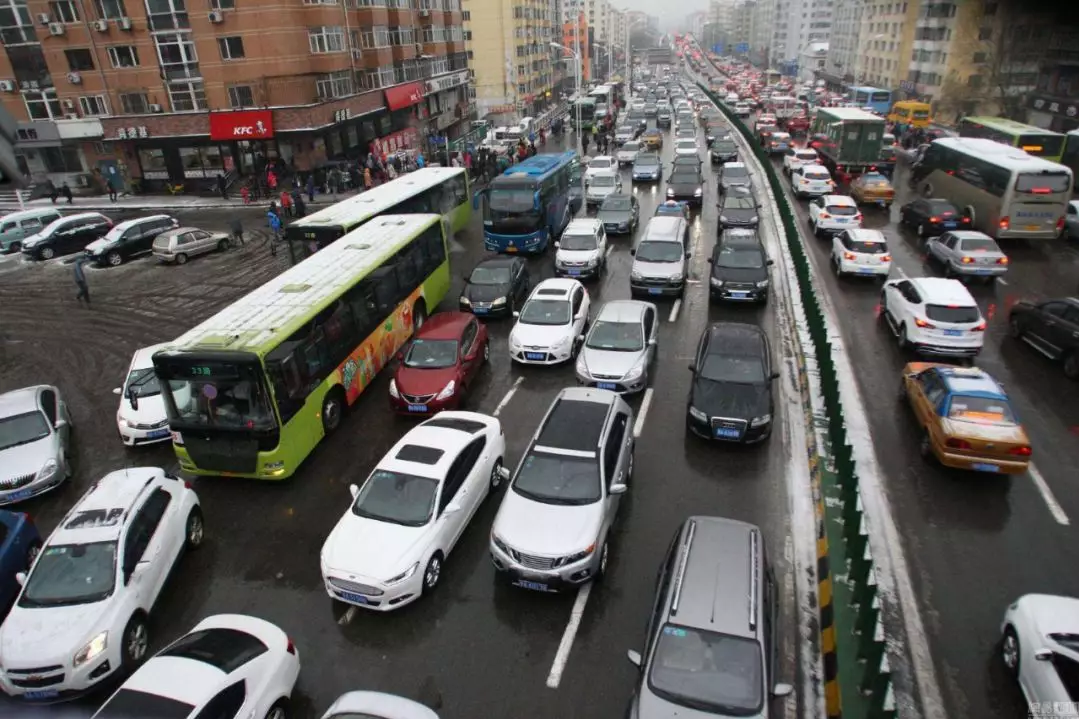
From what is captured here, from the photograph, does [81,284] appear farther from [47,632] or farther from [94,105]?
[94,105]

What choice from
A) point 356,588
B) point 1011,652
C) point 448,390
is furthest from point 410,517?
point 1011,652

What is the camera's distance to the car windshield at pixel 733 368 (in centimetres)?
1330

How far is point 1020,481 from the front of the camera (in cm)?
1164

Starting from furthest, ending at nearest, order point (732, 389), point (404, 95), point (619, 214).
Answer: point (404, 95)
point (619, 214)
point (732, 389)

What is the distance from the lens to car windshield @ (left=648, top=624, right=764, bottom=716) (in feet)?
21.7

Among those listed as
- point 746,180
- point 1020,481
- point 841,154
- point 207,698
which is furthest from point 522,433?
point 841,154

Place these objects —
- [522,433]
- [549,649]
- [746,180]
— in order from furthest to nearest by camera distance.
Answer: [746,180] → [522,433] → [549,649]

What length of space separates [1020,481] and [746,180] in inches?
941

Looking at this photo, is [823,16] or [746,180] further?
[823,16]

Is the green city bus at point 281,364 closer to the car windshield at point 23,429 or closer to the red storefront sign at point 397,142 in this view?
the car windshield at point 23,429

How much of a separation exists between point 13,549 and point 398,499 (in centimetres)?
616

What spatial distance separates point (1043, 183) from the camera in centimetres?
2308

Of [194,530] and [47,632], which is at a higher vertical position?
[47,632]

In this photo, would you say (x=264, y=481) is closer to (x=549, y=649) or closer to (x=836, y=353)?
(x=549, y=649)
